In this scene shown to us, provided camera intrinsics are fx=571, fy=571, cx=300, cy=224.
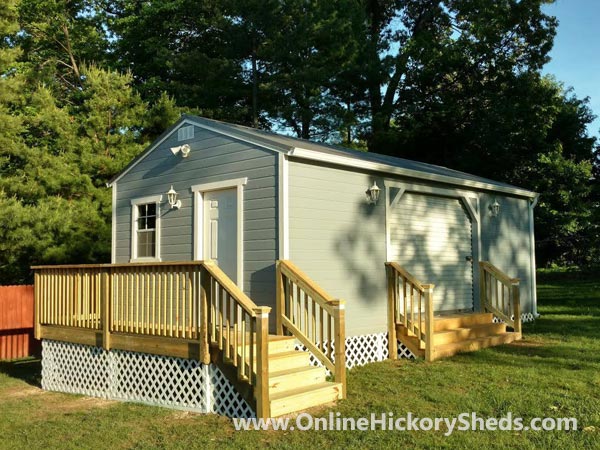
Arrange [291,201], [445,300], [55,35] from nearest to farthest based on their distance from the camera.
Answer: [291,201]
[445,300]
[55,35]

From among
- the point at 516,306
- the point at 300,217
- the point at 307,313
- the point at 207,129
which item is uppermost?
the point at 207,129

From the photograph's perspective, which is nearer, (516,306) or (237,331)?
(237,331)

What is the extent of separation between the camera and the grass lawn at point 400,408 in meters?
4.72

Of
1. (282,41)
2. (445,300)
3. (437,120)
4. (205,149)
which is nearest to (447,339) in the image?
(445,300)

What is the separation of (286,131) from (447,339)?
15.4 m

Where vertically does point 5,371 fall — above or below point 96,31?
below

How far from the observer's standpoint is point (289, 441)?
15.7 ft

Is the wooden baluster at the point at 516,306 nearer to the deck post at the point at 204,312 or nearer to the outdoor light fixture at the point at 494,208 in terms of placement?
the outdoor light fixture at the point at 494,208

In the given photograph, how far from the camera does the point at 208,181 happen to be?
8.27 metres

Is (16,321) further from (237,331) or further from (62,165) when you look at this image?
(237,331)

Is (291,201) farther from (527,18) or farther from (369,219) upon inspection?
(527,18)

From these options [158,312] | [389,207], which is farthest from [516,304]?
[158,312]

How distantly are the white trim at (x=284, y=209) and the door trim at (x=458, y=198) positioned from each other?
2125 millimetres

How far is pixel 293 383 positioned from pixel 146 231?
4461mm
